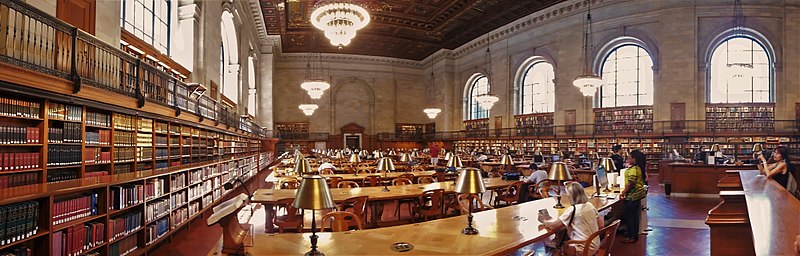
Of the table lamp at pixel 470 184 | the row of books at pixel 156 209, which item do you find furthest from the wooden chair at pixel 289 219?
the table lamp at pixel 470 184

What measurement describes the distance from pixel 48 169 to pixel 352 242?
3625 millimetres

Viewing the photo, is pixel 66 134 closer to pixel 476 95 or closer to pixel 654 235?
pixel 654 235

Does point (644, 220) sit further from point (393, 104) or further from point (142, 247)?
point (393, 104)

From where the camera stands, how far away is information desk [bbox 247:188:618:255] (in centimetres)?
283

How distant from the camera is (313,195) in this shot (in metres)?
2.37

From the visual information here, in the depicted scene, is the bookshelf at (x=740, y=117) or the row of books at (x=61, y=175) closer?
the row of books at (x=61, y=175)

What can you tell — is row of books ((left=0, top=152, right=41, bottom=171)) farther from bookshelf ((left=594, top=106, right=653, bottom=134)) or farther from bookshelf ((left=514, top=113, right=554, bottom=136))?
bookshelf ((left=514, top=113, right=554, bottom=136))

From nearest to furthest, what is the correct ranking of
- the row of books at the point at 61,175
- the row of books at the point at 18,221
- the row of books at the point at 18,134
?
Result: 1. the row of books at the point at 18,221
2. the row of books at the point at 18,134
3. the row of books at the point at 61,175

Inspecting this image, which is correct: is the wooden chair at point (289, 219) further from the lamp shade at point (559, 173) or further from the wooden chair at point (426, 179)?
the wooden chair at point (426, 179)

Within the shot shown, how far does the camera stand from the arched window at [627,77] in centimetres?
1838

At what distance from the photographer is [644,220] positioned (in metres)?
6.24

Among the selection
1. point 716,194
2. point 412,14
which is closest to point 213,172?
point 716,194

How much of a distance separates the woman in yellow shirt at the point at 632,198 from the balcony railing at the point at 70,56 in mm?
6501

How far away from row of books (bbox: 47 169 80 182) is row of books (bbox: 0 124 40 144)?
0.50 metres
